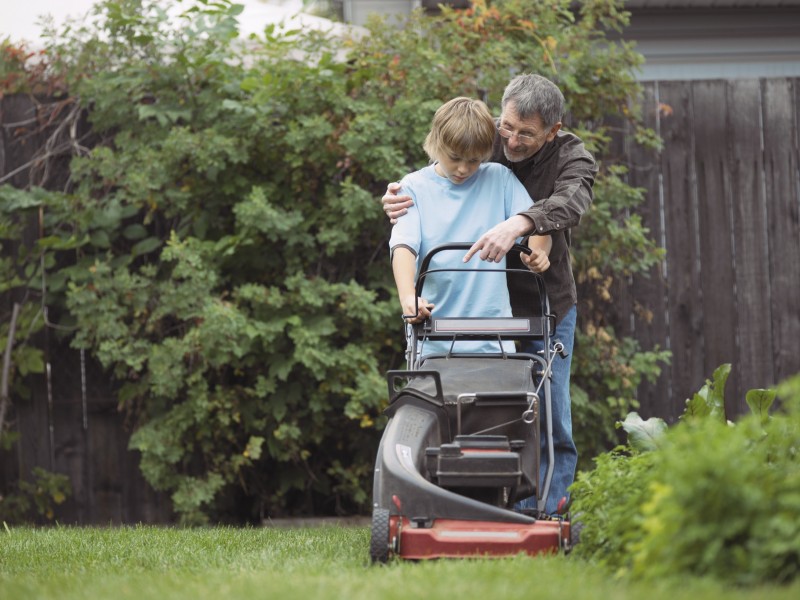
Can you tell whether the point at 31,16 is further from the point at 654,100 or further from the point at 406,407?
the point at 406,407

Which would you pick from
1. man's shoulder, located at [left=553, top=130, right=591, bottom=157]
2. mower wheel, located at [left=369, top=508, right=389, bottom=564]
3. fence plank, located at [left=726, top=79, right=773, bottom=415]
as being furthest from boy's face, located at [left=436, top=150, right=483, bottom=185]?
fence plank, located at [left=726, top=79, right=773, bottom=415]

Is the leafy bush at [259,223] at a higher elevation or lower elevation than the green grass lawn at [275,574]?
higher

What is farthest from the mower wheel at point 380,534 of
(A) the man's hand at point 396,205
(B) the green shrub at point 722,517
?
(A) the man's hand at point 396,205

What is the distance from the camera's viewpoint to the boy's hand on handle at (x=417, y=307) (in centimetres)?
413

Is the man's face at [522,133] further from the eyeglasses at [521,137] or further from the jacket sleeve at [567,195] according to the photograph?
the jacket sleeve at [567,195]

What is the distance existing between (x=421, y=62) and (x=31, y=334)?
271 cm

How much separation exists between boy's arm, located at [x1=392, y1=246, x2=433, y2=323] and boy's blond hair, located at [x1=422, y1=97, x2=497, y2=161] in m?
0.40

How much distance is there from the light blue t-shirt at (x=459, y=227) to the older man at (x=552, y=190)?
0.08 metres

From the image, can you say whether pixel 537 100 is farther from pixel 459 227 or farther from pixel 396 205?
pixel 396 205

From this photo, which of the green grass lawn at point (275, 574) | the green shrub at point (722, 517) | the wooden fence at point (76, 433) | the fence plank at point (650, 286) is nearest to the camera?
the green shrub at point (722, 517)

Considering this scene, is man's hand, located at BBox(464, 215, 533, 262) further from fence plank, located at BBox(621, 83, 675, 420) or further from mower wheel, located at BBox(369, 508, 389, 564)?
fence plank, located at BBox(621, 83, 675, 420)

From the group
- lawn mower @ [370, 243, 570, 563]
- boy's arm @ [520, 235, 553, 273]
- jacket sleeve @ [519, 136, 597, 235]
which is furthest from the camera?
boy's arm @ [520, 235, 553, 273]

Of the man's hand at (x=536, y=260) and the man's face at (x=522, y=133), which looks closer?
the man's hand at (x=536, y=260)

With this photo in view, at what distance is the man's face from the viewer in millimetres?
4348
